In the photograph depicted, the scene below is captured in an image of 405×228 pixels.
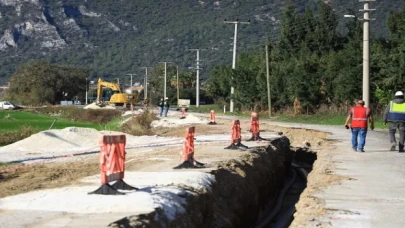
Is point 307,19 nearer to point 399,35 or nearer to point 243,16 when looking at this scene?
point 399,35

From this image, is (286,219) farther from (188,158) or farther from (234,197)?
(234,197)

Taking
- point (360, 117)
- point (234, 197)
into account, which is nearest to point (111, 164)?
point (234, 197)

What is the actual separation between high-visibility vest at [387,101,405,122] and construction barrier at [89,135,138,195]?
12.2 meters

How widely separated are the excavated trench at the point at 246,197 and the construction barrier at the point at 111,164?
3.49 feet

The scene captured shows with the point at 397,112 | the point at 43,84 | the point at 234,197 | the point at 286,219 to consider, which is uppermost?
the point at 43,84

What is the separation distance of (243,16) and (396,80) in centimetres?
14506

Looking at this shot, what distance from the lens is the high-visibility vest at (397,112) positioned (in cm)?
2164

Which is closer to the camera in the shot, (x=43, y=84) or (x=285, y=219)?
(x=285, y=219)

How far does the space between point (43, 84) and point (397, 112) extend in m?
123

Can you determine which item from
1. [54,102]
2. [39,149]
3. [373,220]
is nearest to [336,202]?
[373,220]

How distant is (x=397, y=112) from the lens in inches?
854

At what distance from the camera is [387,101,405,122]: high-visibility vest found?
21.6m

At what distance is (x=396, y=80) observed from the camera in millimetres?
47812

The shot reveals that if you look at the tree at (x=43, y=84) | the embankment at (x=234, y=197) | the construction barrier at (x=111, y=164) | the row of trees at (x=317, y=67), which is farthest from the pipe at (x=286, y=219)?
the tree at (x=43, y=84)
